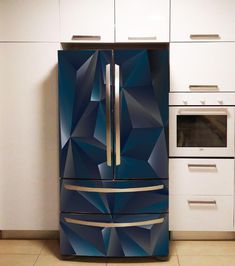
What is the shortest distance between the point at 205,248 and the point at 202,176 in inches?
23.2

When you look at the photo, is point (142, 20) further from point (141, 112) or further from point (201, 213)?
point (201, 213)

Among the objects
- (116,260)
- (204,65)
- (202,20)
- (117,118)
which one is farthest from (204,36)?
(116,260)

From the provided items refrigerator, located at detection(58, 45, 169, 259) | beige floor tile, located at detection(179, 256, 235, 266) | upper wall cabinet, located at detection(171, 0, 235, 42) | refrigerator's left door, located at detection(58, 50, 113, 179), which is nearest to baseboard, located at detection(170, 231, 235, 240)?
beige floor tile, located at detection(179, 256, 235, 266)

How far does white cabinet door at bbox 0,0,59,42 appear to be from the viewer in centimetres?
251

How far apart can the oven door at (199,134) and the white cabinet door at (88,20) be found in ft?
2.66

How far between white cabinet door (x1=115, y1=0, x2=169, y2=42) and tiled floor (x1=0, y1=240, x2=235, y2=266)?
1684 millimetres

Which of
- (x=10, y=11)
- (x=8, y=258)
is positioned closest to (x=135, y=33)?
(x=10, y=11)

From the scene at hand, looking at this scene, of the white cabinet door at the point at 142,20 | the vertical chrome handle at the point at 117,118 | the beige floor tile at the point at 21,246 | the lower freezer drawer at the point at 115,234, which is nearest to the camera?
the vertical chrome handle at the point at 117,118

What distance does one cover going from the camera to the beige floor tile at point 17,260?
2.38 meters

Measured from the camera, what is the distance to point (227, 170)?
2.56m

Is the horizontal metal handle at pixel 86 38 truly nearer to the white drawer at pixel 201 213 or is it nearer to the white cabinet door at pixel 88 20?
the white cabinet door at pixel 88 20

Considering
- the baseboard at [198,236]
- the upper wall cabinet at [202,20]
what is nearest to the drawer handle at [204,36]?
the upper wall cabinet at [202,20]

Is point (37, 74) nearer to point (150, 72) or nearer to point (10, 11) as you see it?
point (10, 11)

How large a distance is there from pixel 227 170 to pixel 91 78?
4.27 ft
